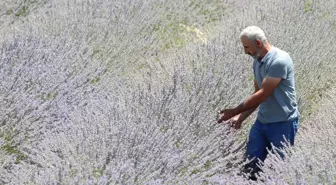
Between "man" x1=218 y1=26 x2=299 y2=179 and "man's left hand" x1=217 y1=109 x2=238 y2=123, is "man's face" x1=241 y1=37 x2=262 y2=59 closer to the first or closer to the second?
"man" x1=218 y1=26 x2=299 y2=179

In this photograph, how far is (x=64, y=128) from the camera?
363 cm

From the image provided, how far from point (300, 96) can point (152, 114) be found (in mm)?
1463

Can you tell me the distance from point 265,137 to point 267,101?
0.27m

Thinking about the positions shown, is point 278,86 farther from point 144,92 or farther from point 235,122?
point 144,92

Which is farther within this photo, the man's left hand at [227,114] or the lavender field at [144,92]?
the man's left hand at [227,114]

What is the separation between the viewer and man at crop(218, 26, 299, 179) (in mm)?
3413

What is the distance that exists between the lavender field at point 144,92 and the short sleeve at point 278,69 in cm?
46

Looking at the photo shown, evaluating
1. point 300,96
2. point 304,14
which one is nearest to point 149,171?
point 300,96

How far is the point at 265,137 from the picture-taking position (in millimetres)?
3707

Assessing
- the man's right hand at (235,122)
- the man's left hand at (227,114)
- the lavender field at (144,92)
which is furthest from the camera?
the man's right hand at (235,122)

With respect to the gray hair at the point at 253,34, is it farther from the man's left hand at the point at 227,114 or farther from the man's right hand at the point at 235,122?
the man's right hand at the point at 235,122

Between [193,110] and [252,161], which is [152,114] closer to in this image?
[193,110]

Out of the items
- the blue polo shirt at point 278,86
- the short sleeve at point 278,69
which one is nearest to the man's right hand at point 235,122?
the blue polo shirt at point 278,86

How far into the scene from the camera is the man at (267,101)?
3413mm
